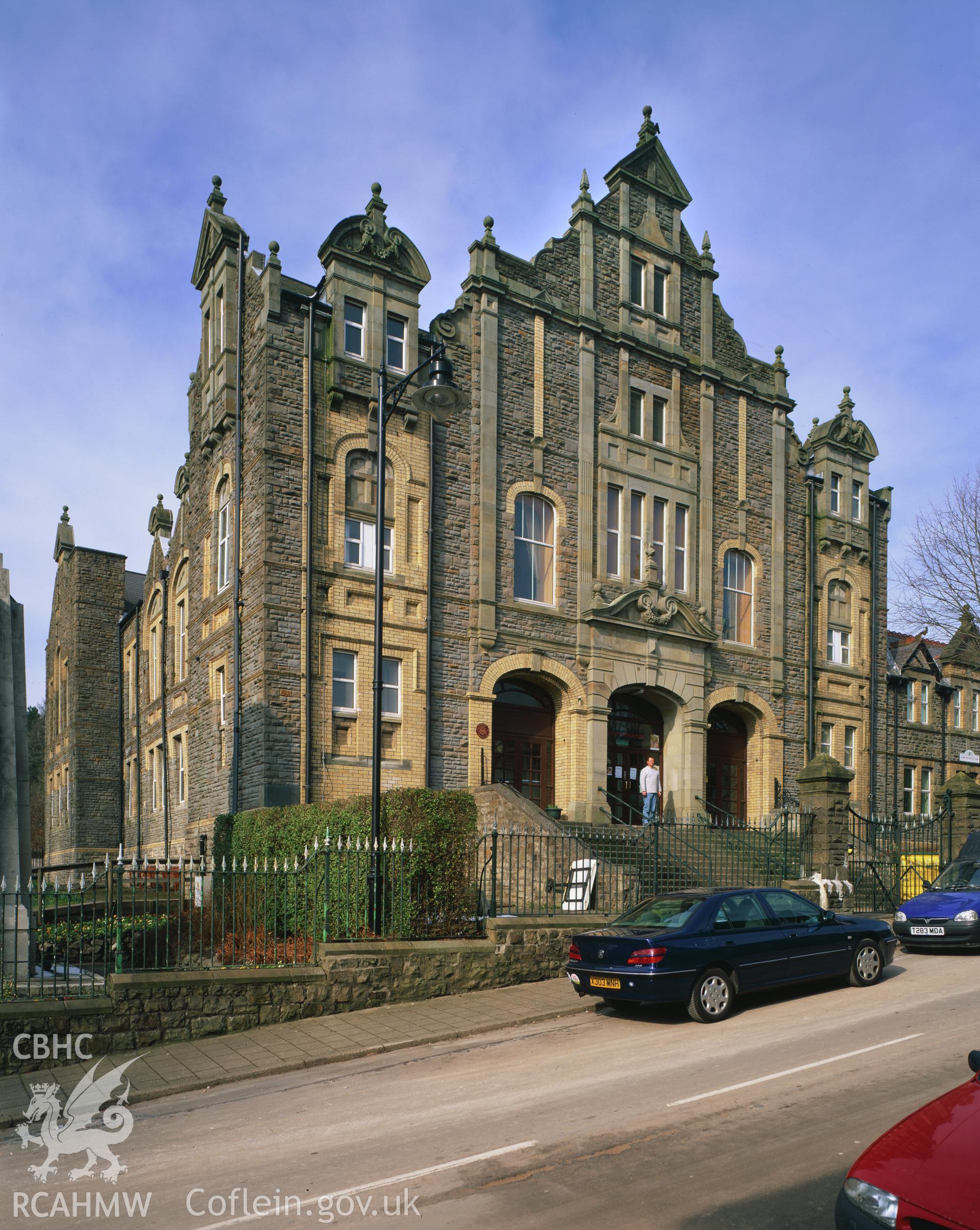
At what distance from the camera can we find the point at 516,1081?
898cm

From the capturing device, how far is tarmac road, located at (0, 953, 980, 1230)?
5973 millimetres

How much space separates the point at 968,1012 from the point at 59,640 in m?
38.2

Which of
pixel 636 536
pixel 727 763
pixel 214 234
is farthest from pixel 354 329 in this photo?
pixel 727 763

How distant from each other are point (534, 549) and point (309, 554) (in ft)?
19.5

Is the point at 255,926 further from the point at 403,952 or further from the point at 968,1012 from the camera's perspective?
the point at 968,1012

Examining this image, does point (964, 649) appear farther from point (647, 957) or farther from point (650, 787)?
point (647, 957)

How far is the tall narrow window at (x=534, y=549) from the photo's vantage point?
24125 mm

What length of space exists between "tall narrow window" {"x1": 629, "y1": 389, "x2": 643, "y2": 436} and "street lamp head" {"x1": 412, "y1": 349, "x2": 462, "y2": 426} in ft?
45.2

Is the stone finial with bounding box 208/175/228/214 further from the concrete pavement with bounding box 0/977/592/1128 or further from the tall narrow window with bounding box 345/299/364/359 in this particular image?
the concrete pavement with bounding box 0/977/592/1128

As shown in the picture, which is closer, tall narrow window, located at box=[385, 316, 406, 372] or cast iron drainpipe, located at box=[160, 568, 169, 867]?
tall narrow window, located at box=[385, 316, 406, 372]

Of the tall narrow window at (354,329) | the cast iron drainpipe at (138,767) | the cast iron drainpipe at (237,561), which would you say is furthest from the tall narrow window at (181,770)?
the tall narrow window at (354,329)

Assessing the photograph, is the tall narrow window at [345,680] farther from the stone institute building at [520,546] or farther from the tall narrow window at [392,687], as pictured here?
the tall narrow window at [392,687]

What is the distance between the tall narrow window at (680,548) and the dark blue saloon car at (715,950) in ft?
48.6

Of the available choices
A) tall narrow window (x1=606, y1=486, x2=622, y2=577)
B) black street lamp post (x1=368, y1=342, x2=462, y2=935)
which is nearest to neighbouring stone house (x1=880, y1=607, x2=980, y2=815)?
tall narrow window (x1=606, y1=486, x2=622, y2=577)
